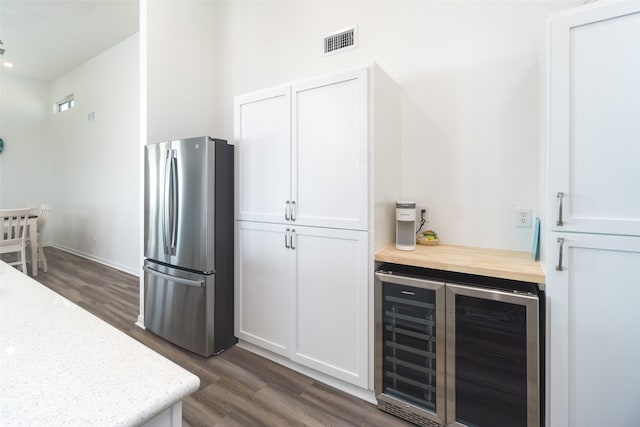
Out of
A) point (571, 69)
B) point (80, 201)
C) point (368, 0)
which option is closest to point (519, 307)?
point (571, 69)

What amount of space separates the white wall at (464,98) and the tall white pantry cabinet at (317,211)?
0.26 metres

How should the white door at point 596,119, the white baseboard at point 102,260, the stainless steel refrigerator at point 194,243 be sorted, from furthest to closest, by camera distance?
the white baseboard at point 102,260 < the stainless steel refrigerator at point 194,243 < the white door at point 596,119

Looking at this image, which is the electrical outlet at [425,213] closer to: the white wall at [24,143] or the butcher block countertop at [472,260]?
the butcher block countertop at [472,260]

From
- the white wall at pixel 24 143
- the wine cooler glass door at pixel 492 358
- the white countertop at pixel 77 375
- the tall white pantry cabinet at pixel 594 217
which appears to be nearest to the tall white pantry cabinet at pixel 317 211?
the wine cooler glass door at pixel 492 358

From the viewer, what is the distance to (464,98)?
2.09 meters

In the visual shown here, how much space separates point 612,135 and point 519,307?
2.94 feet

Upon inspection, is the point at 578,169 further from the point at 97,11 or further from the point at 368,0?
the point at 97,11

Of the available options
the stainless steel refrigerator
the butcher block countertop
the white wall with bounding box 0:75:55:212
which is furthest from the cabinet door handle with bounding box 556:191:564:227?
the white wall with bounding box 0:75:55:212

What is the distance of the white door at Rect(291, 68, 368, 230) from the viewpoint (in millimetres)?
1874

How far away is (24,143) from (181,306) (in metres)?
6.95

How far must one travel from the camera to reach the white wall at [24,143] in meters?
6.09

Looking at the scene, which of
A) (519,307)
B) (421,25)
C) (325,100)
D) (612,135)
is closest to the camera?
(612,135)

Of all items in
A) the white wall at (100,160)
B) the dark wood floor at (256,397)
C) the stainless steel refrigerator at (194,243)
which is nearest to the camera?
the dark wood floor at (256,397)

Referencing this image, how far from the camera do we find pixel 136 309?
3.37 m
